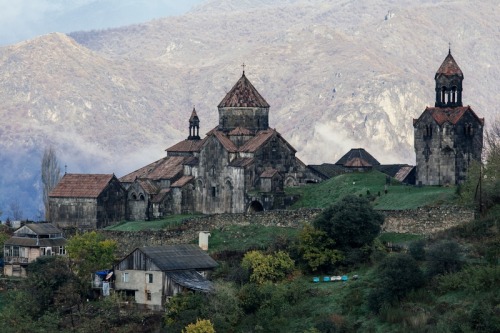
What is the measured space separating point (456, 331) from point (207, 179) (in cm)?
4726

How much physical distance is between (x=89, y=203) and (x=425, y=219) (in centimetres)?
3532

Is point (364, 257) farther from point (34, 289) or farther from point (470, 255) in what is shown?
point (34, 289)

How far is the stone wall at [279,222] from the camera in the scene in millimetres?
90500

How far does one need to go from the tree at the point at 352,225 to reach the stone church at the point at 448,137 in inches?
727

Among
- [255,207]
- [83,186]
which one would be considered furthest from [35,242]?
[255,207]

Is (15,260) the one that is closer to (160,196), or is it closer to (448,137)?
(160,196)

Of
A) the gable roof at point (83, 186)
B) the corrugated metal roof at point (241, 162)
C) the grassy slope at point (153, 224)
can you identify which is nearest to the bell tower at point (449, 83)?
the corrugated metal roof at point (241, 162)

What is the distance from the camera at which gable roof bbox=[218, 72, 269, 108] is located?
119 metres

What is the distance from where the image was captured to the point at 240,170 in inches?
4493

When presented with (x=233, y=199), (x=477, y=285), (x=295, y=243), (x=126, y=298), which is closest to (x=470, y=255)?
(x=477, y=285)

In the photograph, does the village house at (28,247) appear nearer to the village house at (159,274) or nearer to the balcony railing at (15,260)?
the balcony railing at (15,260)

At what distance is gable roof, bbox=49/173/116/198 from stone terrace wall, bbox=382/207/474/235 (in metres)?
32.3

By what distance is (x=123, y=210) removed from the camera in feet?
395

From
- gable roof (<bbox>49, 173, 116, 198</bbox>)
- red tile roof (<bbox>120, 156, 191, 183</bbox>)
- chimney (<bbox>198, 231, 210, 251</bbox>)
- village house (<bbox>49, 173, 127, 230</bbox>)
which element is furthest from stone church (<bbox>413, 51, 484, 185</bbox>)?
gable roof (<bbox>49, 173, 116, 198</bbox>)
